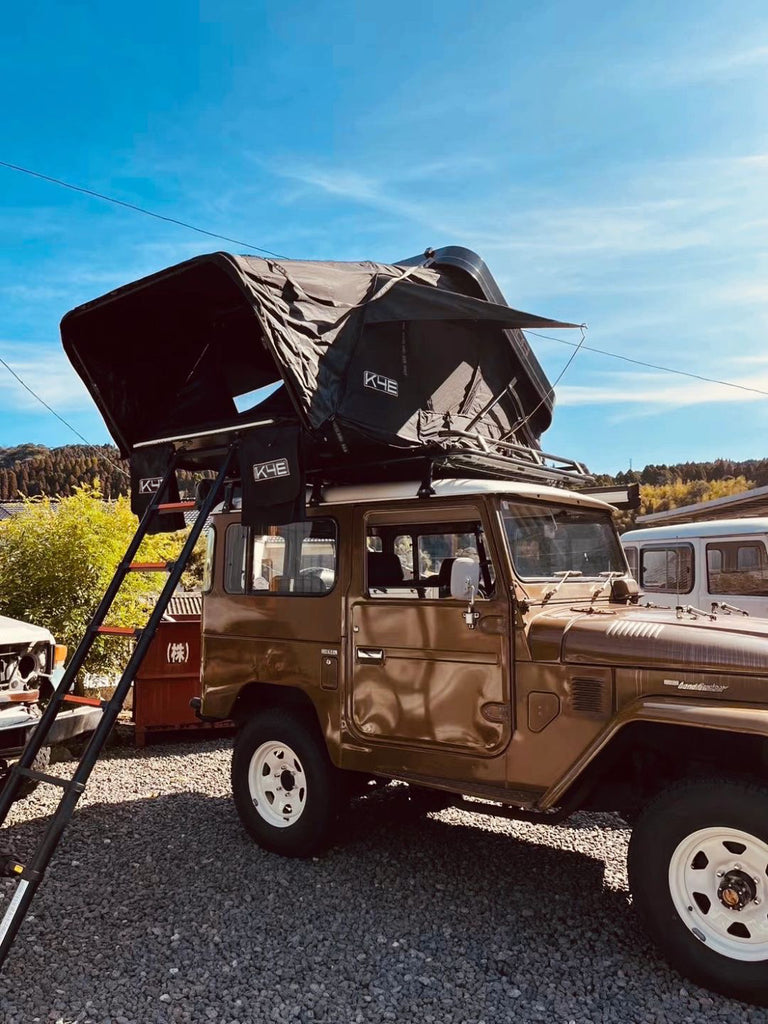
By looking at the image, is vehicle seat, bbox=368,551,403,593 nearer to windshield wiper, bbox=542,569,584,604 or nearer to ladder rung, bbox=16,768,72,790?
windshield wiper, bbox=542,569,584,604

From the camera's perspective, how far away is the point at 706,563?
10.5m

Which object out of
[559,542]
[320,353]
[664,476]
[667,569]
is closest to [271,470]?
[320,353]

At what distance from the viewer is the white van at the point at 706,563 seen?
997cm

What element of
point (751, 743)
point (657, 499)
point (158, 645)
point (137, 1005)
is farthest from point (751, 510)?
point (657, 499)

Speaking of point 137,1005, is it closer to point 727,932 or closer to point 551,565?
point 727,932

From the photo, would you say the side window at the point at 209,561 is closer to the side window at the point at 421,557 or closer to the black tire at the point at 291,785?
the black tire at the point at 291,785

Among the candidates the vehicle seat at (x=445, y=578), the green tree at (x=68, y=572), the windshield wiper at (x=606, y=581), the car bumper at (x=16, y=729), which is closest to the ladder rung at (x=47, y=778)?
the car bumper at (x=16, y=729)

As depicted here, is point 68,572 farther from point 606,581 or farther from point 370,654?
point 606,581

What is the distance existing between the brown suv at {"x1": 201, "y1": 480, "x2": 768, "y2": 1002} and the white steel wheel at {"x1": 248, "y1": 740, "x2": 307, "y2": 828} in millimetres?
13

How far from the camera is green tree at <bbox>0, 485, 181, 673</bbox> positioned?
9.02 meters

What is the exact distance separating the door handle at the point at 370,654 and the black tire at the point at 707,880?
1664 millimetres

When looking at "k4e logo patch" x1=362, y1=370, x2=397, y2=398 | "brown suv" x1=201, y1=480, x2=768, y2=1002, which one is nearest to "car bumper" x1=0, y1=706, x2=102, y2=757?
"brown suv" x1=201, y1=480, x2=768, y2=1002

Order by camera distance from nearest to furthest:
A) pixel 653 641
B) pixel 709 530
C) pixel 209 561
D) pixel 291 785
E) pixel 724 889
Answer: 1. pixel 724 889
2. pixel 653 641
3. pixel 291 785
4. pixel 209 561
5. pixel 709 530

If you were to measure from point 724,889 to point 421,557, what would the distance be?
2293mm
